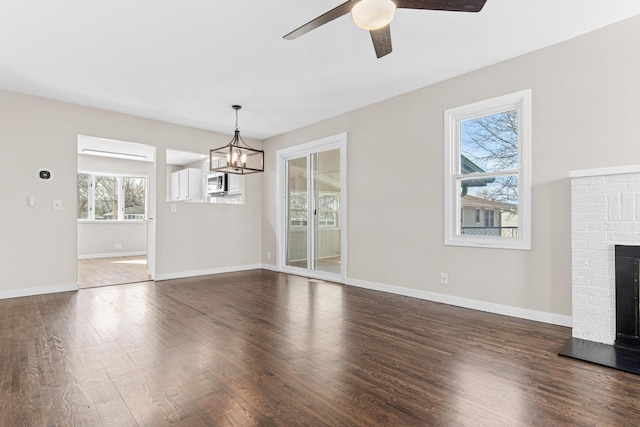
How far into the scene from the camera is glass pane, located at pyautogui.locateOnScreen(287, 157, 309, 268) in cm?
608

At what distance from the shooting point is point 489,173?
367 centimetres

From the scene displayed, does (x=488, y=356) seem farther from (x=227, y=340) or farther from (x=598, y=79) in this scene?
(x=598, y=79)

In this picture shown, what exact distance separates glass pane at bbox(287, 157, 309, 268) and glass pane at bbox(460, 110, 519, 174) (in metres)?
2.91

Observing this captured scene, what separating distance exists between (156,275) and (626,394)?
18.6 feet

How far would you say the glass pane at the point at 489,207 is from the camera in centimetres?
352

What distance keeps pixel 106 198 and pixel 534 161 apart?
9.52 m

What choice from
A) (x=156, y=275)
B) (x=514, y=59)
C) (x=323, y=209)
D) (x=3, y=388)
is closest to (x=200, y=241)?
(x=156, y=275)

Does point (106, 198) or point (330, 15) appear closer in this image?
point (330, 15)

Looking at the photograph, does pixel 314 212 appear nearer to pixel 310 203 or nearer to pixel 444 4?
pixel 310 203

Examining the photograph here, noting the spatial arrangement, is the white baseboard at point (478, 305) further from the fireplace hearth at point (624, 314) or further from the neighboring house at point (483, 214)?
the neighboring house at point (483, 214)

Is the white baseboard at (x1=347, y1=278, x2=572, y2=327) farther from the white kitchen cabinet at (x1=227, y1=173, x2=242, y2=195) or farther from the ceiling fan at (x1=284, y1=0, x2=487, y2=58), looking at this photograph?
the white kitchen cabinet at (x1=227, y1=173, x2=242, y2=195)

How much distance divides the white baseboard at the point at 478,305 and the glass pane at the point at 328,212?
852 mm

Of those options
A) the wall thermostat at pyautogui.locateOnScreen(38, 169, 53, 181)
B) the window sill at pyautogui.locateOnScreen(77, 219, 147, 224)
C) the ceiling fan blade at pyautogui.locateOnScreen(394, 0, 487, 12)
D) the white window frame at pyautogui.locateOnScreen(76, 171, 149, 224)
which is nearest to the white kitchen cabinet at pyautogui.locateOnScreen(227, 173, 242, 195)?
the wall thermostat at pyautogui.locateOnScreen(38, 169, 53, 181)

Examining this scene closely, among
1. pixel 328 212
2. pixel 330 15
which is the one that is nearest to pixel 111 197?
pixel 328 212
